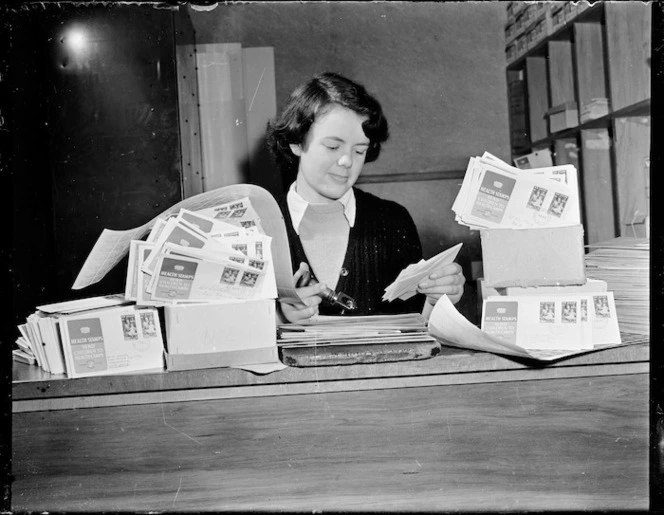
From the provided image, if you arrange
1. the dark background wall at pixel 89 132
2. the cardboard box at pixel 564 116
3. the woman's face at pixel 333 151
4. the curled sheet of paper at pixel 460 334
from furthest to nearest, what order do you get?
the cardboard box at pixel 564 116 < the dark background wall at pixel 89 132 < the woman's face at pixel 333 151 < the curled sheet of paper at pixel 460 334

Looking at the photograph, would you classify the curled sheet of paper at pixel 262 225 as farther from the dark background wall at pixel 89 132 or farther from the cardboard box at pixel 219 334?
the dark background wall at pixel 89 132

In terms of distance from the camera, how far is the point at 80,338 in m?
1.22

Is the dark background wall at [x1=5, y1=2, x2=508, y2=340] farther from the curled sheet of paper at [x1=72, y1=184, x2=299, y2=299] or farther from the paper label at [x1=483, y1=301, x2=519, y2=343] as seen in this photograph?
the paper label at [x1=483, y1=301, x2=519, y2=343]

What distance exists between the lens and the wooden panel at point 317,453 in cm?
120

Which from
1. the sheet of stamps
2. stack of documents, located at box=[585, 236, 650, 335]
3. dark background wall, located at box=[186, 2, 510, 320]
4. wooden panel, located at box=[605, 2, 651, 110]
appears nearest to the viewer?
the sheet of stamps

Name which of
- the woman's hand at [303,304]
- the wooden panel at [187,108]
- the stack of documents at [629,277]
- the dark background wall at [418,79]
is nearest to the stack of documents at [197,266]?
the woman's hand at [303,304]

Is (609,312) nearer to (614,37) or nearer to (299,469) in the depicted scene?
(299,469)

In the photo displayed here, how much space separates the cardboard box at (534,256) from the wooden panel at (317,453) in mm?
242

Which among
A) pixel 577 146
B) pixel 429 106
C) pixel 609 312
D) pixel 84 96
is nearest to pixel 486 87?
pixel 429 106

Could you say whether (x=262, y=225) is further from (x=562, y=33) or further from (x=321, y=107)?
(x=562, y=33)

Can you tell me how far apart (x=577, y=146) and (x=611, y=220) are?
0.50 m

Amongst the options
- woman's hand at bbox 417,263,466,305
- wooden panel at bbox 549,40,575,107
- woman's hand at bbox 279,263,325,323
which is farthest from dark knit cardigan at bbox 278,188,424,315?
wooden panel at bbox 549,40,575,107

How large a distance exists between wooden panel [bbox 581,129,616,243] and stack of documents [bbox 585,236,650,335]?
193 centimetres

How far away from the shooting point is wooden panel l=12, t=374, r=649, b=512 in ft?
3.92
